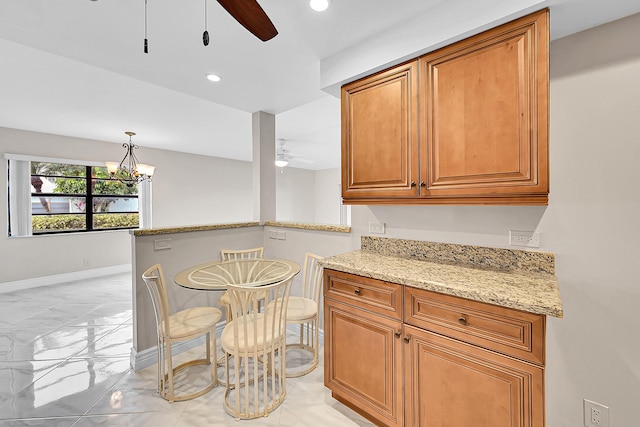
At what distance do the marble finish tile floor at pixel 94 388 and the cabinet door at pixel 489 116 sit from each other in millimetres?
1606

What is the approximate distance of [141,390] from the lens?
77.1 inches

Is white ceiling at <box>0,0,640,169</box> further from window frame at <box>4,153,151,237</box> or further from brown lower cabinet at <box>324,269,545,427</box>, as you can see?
brown lower cabinet at <box>324,269,545,427</box>

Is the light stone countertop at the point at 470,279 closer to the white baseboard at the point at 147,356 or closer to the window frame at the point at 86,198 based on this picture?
the white baseboard at the point at 147,356

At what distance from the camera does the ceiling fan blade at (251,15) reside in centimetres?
105

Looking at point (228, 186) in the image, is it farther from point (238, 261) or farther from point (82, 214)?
point (238, 261)

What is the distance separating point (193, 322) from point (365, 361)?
4.09 feet

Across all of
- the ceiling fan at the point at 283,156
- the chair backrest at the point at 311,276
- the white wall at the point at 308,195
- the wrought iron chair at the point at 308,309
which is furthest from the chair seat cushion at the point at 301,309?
the white wall at the point at 308,195

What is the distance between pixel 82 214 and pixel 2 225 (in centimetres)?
101

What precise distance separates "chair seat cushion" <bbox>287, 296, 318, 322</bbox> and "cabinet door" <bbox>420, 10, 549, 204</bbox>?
125 cm

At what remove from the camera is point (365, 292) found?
159 centimetres

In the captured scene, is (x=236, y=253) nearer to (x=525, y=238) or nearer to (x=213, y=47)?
(x=213, y=47)

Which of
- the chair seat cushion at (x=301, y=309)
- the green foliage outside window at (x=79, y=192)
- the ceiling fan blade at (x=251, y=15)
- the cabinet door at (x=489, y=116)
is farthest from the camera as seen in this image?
the green foliage outside window at (x=79, y=192)

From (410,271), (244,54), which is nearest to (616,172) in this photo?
(410,271)

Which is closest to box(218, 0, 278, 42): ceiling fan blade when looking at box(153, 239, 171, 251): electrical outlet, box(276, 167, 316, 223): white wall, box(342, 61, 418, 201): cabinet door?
box(342, 61, 418, 201): cabinet door
